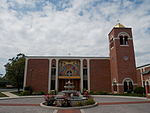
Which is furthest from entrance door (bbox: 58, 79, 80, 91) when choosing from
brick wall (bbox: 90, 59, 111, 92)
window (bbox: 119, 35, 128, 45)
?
window (bbox: 119, 35, 128, 45)

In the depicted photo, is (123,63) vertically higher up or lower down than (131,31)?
lower down

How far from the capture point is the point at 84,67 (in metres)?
30.8

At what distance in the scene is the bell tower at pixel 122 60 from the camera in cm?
2564

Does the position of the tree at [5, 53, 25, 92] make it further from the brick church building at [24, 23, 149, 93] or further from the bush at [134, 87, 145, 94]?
the bush at [134, 87, 145, 94]

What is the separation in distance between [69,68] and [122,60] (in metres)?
11.4

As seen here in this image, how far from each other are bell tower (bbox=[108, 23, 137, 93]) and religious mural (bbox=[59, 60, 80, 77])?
25.1 ft

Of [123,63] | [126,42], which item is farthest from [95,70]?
[126,42]

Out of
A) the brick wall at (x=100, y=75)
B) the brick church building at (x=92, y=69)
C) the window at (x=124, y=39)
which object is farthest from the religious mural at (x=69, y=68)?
the window at (x=124, y=39)

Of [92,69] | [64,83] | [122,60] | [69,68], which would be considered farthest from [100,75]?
[64,83]

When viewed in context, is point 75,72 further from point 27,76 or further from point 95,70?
point 27,76

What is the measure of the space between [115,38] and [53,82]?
15982mm

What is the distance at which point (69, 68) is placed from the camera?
30.7 m

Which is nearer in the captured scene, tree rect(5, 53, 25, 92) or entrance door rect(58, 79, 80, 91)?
entrance door rect(58, 79, 80, 91)

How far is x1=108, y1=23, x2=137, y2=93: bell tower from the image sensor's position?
25641 mm
